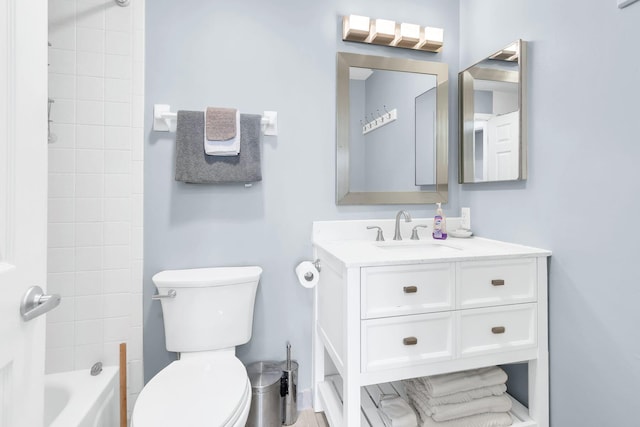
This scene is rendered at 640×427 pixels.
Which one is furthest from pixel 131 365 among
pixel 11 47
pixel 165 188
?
pixel 11 47

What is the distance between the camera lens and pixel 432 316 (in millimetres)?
1206

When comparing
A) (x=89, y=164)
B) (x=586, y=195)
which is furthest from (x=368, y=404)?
(x=89, y=164)

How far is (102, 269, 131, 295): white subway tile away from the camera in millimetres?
1437

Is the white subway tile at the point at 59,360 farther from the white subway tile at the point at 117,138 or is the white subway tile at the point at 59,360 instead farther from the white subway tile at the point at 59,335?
the white subway tile at the point at 117,138

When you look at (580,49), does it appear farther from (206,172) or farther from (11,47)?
(11,47)

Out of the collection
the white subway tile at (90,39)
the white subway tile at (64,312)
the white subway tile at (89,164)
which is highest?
the white subway tile at (90,39)

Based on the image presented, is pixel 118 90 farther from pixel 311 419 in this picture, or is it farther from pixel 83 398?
pixel 311 419

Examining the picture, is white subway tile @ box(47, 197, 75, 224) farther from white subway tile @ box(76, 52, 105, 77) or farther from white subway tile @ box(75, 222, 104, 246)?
white subway tile @ box(76, 52, 105, 77)

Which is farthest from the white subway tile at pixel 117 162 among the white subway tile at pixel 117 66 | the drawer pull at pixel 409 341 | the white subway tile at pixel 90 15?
the drawer pull at pixel 409 341

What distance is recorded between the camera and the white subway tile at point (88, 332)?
1.41 metres

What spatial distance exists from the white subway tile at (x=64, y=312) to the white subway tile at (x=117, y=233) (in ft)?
0.96

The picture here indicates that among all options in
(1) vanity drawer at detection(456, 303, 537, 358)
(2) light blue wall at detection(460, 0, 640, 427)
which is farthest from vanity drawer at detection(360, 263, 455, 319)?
(2) light blue wall at detection(460, 0, 640, 427)

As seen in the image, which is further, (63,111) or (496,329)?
(63,111)

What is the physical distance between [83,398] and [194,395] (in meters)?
0.51
